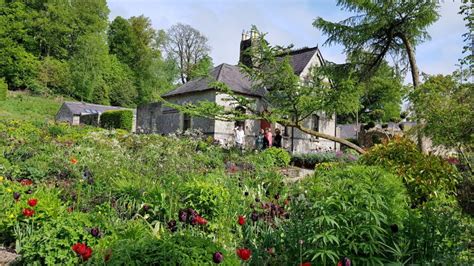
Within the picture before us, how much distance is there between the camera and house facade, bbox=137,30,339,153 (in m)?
20.9

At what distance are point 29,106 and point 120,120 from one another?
42.1 feet

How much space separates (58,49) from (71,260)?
45919 millimetres

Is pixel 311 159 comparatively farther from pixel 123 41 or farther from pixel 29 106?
pixel 123 41

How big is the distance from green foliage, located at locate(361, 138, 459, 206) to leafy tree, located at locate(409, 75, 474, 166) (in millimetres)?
1492

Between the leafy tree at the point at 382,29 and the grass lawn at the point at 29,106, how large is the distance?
22.0m

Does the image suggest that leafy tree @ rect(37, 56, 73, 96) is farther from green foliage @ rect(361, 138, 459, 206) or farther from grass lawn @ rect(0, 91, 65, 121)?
green foliage @ rect(361, 138, 459, 206)

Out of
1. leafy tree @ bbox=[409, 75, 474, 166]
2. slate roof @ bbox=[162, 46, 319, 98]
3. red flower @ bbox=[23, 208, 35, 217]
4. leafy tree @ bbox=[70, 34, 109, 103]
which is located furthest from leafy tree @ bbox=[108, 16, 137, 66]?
red flower @ bbox=[23, 208, 35, 217]

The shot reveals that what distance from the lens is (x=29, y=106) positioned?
31.8 meters

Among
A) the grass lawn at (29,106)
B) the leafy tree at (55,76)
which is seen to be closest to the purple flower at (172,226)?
the grass lawn at (29,106)

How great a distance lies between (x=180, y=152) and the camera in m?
10.3

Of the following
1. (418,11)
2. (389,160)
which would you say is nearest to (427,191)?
(389,160)

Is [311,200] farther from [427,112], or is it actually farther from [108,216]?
[427,112]

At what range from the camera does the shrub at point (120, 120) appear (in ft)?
78.2

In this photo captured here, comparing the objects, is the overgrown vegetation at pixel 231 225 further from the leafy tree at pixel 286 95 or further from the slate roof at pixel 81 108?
the slate roof at pixel 81 108
